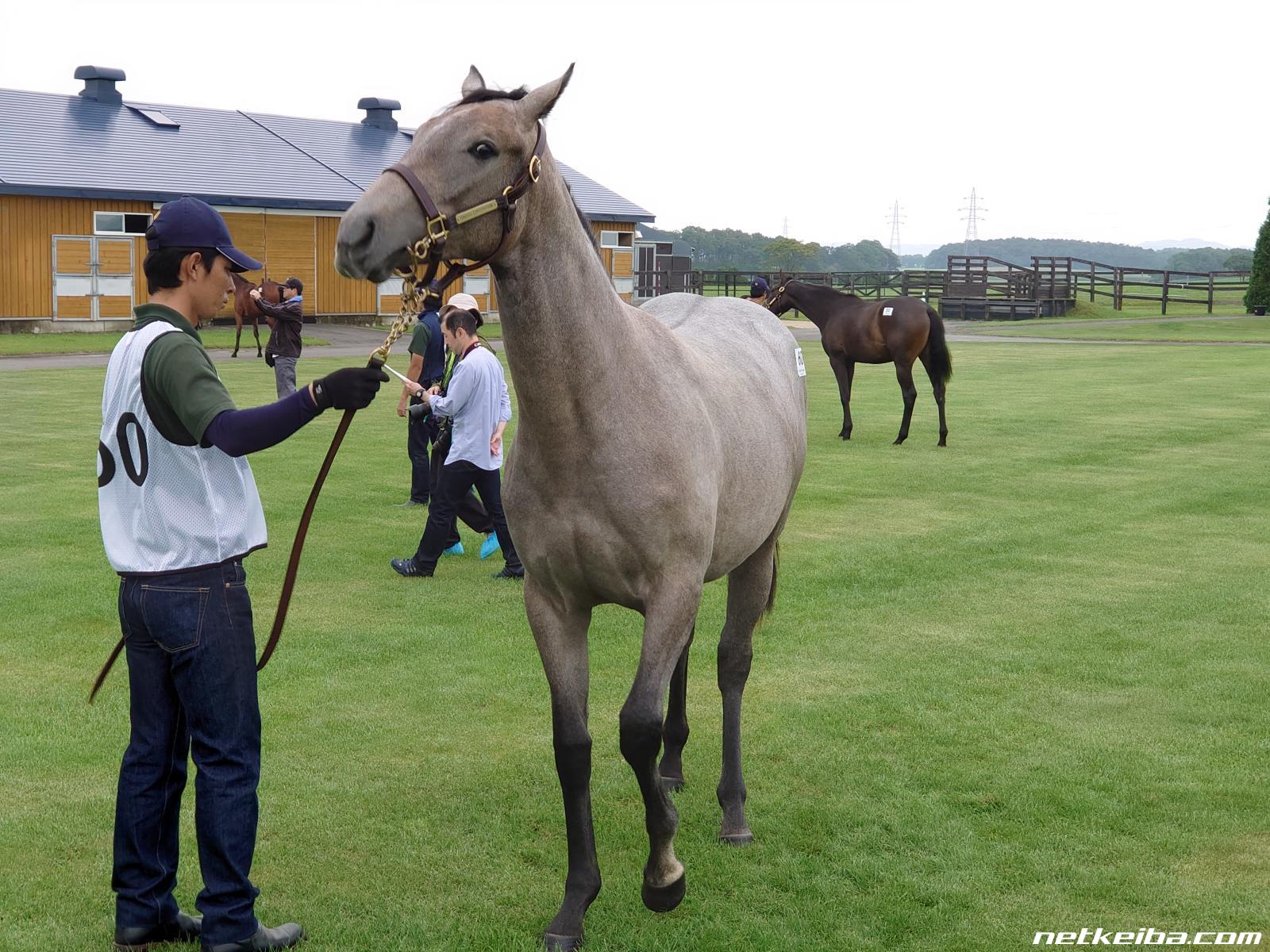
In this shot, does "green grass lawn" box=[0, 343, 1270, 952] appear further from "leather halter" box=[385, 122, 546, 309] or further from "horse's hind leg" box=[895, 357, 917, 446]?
"horse's hind leg" box=[895, 357, 917, 446]

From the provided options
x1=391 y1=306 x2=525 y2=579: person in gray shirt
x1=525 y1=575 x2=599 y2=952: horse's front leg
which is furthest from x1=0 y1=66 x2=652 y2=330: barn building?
x1=525 y1=575 x2=599 y2=952: horse's front leg

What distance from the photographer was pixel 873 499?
1254 centimetres

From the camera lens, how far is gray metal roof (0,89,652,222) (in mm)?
32938

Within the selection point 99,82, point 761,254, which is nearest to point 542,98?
point 99,82

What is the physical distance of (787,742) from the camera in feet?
19.7

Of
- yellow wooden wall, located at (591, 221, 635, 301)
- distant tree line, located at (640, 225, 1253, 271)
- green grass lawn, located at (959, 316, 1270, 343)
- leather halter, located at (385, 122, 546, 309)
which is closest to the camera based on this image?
leather halter, located at (385, 122, 546, 309)

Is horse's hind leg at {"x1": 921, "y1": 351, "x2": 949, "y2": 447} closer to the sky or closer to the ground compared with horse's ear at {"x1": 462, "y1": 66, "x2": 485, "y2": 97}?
closer to the ground

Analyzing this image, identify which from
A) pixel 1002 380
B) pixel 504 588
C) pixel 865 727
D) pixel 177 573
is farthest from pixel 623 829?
pixel 1002 380

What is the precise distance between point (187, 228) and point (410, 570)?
5.74 meters

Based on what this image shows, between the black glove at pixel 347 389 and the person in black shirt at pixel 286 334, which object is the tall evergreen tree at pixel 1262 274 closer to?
the person in black shirt at pixel 286 334

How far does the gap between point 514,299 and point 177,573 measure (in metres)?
1.34

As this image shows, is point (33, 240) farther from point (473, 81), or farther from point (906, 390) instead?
point (473, 81)

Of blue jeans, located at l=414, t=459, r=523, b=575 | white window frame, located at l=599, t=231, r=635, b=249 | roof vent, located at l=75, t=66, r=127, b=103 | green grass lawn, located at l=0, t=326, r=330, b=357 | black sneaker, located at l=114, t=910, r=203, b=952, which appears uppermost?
roof vent, located at l=75, t=66, r=127, b=103

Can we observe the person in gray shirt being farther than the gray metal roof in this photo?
No
